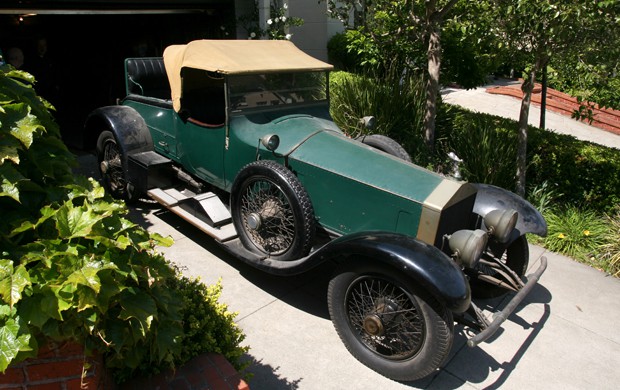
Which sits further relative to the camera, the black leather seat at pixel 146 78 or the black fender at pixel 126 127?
the black leather seat at pixel 146 78

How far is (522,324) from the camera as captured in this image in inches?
151

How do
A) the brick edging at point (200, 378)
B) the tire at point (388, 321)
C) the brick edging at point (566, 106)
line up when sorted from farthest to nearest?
the brick edging at point (566, 106) → the tire at point (388, 321) → the brick edging at point (200, 378)

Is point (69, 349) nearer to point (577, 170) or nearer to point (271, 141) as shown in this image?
point (271, 141)

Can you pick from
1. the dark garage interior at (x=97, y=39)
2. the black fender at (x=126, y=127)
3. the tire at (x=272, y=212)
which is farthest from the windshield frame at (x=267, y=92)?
the dark garage interior at (x=97, y=39)

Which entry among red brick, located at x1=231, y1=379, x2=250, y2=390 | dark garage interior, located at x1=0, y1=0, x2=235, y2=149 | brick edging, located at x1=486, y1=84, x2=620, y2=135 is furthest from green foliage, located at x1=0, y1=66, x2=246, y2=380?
brick edging, located at x1=486, y1=84, x2=620, y2=135

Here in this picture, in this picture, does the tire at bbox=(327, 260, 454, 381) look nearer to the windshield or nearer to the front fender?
the front fender

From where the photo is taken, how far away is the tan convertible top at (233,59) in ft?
13.5

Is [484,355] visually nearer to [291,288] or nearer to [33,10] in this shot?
[291,288]

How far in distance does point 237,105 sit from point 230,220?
105 cm

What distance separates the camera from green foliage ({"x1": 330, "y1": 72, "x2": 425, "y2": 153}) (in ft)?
21.9

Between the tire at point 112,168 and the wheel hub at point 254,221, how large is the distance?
2.05 metres

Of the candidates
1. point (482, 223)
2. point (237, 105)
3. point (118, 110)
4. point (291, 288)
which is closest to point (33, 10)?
point (118, 110)

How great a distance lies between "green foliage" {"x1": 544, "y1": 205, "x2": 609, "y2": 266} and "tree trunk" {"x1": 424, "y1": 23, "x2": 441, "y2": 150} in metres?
1.91

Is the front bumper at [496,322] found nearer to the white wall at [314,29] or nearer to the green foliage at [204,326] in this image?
the green foliage at [204,326]
